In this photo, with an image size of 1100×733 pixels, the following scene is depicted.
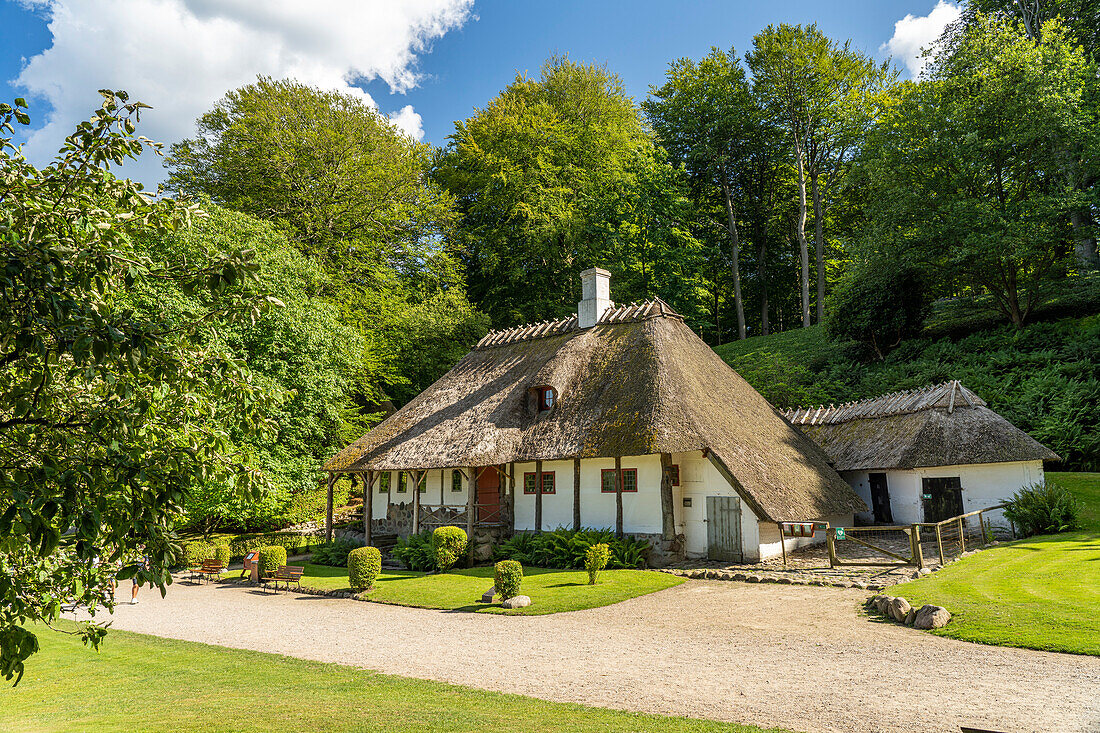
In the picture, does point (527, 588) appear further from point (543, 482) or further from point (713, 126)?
point (713, 126)

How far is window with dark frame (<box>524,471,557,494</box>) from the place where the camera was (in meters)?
22.4

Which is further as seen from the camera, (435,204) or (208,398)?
(435,204)

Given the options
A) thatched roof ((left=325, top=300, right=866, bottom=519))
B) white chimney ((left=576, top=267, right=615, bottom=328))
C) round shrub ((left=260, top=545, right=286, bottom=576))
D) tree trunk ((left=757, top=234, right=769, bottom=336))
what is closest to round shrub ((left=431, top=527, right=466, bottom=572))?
thatched roof ((left=325, top=300, right=866, bottom=519))

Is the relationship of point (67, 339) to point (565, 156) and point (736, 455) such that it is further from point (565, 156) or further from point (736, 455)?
point (565, 156)

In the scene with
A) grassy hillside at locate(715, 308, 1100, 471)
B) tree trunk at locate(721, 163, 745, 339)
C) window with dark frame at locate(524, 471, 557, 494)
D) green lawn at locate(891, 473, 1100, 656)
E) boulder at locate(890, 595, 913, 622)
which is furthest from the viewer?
tree trunk at locate(721, 163, 745, 339)

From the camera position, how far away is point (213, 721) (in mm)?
7543

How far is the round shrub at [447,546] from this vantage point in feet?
67.4

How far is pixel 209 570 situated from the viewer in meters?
22.7

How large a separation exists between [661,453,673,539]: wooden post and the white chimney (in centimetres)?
854

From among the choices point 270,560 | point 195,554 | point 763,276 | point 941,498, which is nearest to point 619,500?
point 941,498

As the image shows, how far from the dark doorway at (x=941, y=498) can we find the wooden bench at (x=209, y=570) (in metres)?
23.7

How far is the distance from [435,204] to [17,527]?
3874 centimetres

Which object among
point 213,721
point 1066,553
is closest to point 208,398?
point 213,721

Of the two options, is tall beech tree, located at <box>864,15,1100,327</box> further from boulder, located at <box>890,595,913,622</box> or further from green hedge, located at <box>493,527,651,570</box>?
boulder, located at <box>890,595,913,622</box>
